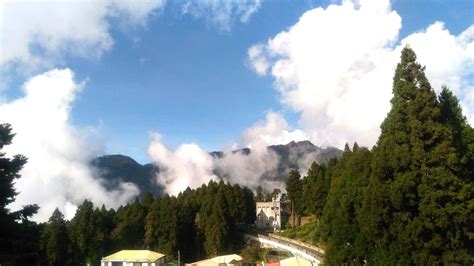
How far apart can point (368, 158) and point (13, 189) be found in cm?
2070

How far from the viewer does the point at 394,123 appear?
20.8 metres

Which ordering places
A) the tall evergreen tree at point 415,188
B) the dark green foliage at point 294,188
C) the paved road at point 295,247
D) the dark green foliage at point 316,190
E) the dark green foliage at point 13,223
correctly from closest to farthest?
the dark green foliage at point 13,223 → the tall evergreen tree at point 415,188 → the paved road at point 295,247 → the dark green foliage at point 316,190 → the dark green foliage at point 294,188

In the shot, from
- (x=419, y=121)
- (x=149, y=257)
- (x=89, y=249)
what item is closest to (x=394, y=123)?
(x=419, y=121)

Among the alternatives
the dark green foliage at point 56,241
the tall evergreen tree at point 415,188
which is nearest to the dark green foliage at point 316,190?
the tall evergreen tree at point 415,188

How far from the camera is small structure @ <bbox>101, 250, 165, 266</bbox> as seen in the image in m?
39.1

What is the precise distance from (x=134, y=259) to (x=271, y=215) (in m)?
30.9

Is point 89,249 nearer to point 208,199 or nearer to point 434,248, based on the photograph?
point 208,199

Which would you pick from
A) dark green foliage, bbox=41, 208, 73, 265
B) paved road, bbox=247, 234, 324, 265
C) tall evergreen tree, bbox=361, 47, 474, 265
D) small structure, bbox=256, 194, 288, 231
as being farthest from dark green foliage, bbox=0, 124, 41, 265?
small structure, bbox=256, 194, 288, 231

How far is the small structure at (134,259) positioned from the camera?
3906 centimetres

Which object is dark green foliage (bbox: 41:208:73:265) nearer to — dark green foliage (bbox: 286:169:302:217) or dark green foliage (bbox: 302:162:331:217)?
dark green foliage (bbox: 302:162:331:217)

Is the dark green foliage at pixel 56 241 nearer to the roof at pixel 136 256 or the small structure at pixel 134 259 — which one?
the small structure at pixel 134 259

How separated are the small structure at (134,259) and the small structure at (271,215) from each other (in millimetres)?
27395

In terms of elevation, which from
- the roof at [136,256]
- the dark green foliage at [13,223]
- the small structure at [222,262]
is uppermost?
the dark green foliage at [13,223]

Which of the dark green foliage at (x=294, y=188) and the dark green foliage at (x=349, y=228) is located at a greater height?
the dark green foliage at (x=294, y=188)
